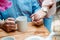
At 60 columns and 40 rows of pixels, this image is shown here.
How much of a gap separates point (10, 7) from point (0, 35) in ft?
0.57

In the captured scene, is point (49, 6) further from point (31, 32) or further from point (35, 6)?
point (31, 32)

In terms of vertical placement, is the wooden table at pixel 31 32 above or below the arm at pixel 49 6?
below

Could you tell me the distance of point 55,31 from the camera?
78 centimetres

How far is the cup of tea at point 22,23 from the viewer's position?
2.48 ft

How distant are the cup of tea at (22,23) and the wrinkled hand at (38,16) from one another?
5 centimetres

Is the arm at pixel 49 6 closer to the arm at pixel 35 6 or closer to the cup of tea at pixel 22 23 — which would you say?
the arm at pixel 35 6

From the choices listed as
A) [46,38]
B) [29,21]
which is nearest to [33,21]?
[29,21]

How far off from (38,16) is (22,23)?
0.10 meters

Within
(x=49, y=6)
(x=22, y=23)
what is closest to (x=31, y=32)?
(x=22, y=23)

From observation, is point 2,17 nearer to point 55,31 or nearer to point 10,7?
point 10,7

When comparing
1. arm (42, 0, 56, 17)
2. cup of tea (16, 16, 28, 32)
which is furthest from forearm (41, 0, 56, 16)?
cup of tea (16, 16, 28, 32)

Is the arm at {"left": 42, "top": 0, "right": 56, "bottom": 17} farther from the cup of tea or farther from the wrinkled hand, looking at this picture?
the cup of tea

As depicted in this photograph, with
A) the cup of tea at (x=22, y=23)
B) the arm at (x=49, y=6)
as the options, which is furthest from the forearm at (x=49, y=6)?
the cup of tea at (x=22, y=23)

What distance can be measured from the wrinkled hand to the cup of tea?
5 cm
